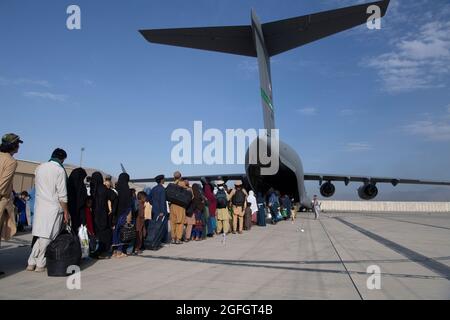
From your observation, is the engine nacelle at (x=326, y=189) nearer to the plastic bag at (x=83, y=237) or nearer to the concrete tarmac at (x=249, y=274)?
the concrete tarmac at (x=249, y=274)

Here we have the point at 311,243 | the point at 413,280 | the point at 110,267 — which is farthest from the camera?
the point at 311,243

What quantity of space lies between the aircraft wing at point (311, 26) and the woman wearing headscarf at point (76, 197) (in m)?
7.14

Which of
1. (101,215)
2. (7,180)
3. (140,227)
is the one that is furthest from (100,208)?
(7,180)

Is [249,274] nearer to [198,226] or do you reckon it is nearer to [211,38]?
[198,226]

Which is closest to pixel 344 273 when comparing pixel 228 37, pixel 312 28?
pixel 312 28

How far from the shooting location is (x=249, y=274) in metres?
4.54

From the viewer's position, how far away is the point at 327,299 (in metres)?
3.41

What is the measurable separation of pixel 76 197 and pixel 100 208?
62 cm

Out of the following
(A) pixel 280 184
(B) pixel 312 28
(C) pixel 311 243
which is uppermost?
(B) pixel 312 28

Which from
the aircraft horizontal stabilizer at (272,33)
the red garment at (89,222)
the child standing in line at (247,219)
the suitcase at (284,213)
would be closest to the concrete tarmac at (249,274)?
the red garment at (89,222)

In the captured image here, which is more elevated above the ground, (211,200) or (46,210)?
(46,210)
